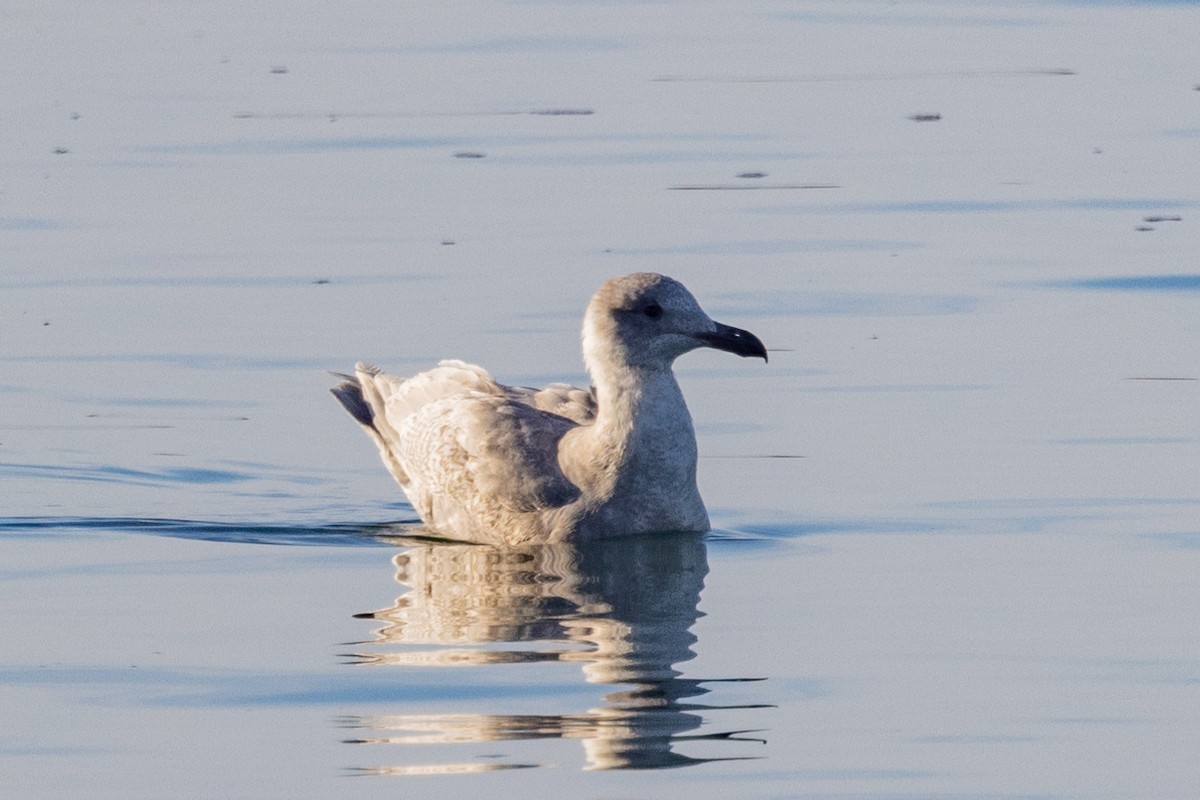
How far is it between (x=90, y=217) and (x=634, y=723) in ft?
31.4

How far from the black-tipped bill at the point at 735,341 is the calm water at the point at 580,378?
0.77 meters

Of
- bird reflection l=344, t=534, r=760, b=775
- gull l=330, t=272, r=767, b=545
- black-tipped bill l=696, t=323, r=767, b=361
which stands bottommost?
bird reflection l=344, t=534, r=760, b=775

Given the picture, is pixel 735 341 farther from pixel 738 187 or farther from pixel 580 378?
pixel 738 187

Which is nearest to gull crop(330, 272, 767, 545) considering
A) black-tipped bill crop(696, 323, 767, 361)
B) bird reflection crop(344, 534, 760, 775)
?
black-tipped bill crop(696, 323, 767, 361)

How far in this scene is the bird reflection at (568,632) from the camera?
7746 mm

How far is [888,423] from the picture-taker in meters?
12.3

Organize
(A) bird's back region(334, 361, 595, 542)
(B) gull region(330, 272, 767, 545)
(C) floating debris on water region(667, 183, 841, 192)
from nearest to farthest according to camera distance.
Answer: (B) gull region(330, 272, 767, 545), (A) bird's back region(334, 361, 595, 542), (C) floating debris on water region(667, 183, 841, 192)

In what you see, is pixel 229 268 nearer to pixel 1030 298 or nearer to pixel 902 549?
pixel 1030 298

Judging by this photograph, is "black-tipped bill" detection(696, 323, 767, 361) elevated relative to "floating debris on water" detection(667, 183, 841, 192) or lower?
lower

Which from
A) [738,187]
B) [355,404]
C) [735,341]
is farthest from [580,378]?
[738,187]

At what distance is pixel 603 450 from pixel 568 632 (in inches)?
82.4

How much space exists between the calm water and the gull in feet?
0.64

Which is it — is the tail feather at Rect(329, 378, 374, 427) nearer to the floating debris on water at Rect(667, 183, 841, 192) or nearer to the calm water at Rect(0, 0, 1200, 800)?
the calm water at Rect(0, 0, 1200, 800)

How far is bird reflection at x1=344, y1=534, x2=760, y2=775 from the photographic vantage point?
25.4ft
